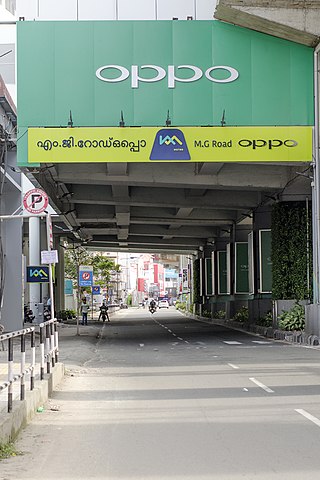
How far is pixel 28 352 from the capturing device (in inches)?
485

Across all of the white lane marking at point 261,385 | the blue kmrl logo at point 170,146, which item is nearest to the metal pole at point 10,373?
the white lane marking at point 261,385

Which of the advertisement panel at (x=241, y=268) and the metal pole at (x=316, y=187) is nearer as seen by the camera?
the metal pole at (x=316, y=187)

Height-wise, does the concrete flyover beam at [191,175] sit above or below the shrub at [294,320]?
above

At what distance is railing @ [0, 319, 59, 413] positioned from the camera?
30.8 feet

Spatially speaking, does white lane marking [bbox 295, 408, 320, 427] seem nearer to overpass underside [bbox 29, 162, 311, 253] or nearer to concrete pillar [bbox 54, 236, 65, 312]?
overpass underside [bbox 29, 162, 311, 253]

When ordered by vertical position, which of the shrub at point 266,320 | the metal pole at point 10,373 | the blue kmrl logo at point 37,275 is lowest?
the shrub at point 266,320

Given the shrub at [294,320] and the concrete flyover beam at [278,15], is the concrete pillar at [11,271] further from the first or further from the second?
the concrete flyover beam at [278,15]

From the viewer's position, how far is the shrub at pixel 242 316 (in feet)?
148

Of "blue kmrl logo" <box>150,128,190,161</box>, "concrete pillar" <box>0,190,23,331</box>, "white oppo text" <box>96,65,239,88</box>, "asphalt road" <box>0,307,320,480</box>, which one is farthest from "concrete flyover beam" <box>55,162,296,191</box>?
"asphalt road" <box>0,307,320,480</box>

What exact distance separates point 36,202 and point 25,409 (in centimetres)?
703

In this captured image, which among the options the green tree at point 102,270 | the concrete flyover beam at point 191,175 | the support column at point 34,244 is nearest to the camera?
the concrete flyover beam at point 191,175

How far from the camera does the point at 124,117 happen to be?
27.7m

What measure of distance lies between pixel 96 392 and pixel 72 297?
2830 inches

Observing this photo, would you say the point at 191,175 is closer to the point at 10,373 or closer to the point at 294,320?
the point at 294,320
